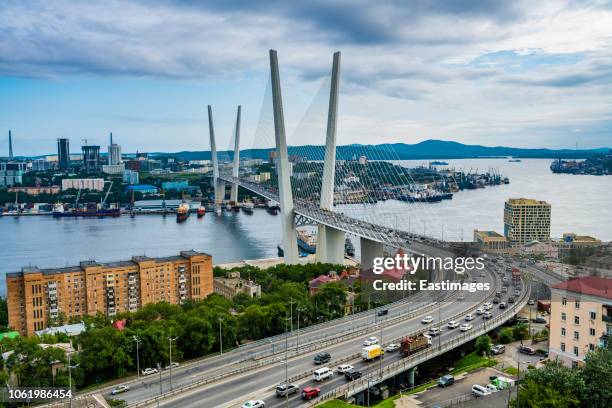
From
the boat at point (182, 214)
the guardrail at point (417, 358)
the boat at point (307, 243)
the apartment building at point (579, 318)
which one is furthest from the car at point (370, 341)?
the boat at point (182, 214)

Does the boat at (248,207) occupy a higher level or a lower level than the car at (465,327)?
lower

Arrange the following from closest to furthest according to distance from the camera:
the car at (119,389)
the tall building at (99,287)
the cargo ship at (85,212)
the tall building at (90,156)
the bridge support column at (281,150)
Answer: the car at (119,389) < the tall building at (99,287) < the bridge support column at (281,150) < the cargo ship at (85,212) < the tall building at (90,156)

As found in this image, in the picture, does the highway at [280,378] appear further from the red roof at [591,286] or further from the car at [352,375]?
the red roof at [591,286]

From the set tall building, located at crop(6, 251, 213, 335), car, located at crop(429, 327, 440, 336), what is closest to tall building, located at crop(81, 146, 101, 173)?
tall building, located at crop(6, 251, 213, 335)

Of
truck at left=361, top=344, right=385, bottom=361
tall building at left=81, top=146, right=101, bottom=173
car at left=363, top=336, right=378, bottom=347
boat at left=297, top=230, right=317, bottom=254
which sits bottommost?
boat at left=297, top=230, right=317, bottom=254

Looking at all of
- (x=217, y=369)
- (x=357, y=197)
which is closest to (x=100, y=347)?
(x=217, y=369)

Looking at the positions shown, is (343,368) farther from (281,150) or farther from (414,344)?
(281,150)

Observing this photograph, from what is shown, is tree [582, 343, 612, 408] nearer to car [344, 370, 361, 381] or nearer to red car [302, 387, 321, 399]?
car [344, 370, 361, 381]

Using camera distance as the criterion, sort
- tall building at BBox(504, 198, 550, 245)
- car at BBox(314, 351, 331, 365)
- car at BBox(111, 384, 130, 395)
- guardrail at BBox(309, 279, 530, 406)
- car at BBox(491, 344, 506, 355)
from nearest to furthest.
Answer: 1. guardrail at BBox(309, 279, 530, 406)
2. car at BBox(111, 384, 130, 395)
3. car at BBox(314, 351, 331, 365)
4. car at BBox(491, 344, 506, 355)
5. tall building at BBox(504, 198, 550, 245)
